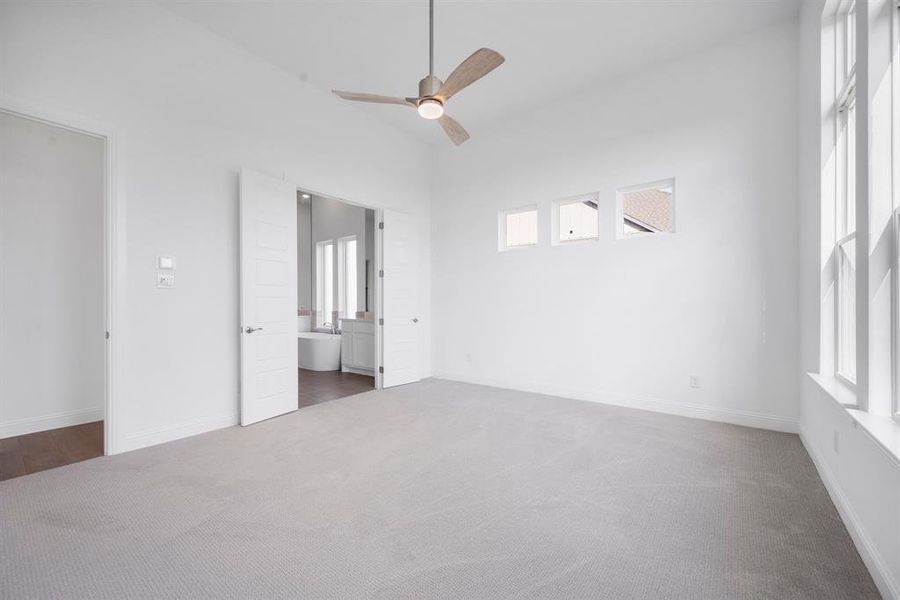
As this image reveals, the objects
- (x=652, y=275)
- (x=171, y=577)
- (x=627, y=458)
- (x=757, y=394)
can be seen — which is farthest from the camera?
(x=652, y=275)

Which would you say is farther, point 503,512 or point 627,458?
point 627,458

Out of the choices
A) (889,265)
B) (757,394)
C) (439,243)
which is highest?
(439,243)

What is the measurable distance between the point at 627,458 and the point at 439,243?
4.02 metres

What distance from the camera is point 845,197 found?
259 centimetres

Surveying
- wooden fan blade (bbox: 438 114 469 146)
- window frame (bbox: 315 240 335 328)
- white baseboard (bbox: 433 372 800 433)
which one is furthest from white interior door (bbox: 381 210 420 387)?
window frame (bbox: 315 240 335 328)

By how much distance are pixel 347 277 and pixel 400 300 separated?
10.7 ft

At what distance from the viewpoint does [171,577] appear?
1.66 meters

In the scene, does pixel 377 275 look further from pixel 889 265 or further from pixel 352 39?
pixel 889 265

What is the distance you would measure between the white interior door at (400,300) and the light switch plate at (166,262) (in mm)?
2462

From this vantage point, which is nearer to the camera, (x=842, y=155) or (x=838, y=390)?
(x=838, y=390)

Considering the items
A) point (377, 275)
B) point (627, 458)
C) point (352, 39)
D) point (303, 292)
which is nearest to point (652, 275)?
point (627, 458)

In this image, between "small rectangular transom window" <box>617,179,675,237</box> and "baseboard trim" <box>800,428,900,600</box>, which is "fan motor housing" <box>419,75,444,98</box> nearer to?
"small rectangular transom window" <box>617,179,675,237</box>

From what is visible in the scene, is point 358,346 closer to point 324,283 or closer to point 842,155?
point 324,283

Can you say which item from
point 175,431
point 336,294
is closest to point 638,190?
point 175,431
